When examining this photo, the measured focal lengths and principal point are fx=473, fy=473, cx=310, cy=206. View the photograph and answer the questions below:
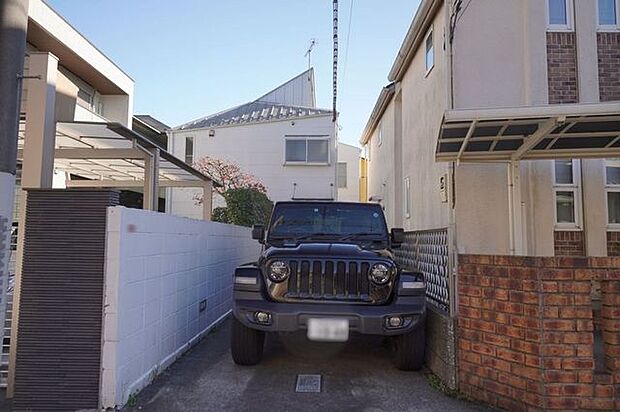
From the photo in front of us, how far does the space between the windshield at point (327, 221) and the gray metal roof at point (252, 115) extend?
10.7 metres

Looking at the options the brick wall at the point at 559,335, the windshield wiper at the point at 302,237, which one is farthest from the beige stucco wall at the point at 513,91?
the brick wall at the point at 559,335

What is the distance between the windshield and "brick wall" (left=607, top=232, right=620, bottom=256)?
139 inches

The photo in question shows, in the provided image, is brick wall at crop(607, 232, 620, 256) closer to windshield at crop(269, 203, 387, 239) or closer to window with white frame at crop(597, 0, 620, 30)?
window with white frame at crop(597, 0, 620, 30)

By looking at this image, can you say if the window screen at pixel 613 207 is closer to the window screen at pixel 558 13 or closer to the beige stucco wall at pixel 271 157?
the window screen at pixel 558 13

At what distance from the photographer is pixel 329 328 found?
445 cm

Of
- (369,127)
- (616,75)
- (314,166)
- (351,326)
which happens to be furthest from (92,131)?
(369,127)

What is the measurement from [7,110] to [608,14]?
26.6ft

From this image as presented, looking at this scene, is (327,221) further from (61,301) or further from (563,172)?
(563,172)

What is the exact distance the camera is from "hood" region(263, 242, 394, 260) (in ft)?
15.7

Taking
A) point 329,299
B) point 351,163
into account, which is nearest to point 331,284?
point 329,299

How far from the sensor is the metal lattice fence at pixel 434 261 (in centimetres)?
467

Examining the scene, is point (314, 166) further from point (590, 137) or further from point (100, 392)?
point (100, 392)

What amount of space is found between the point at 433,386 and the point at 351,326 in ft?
3.13

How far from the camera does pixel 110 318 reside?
371 cm
